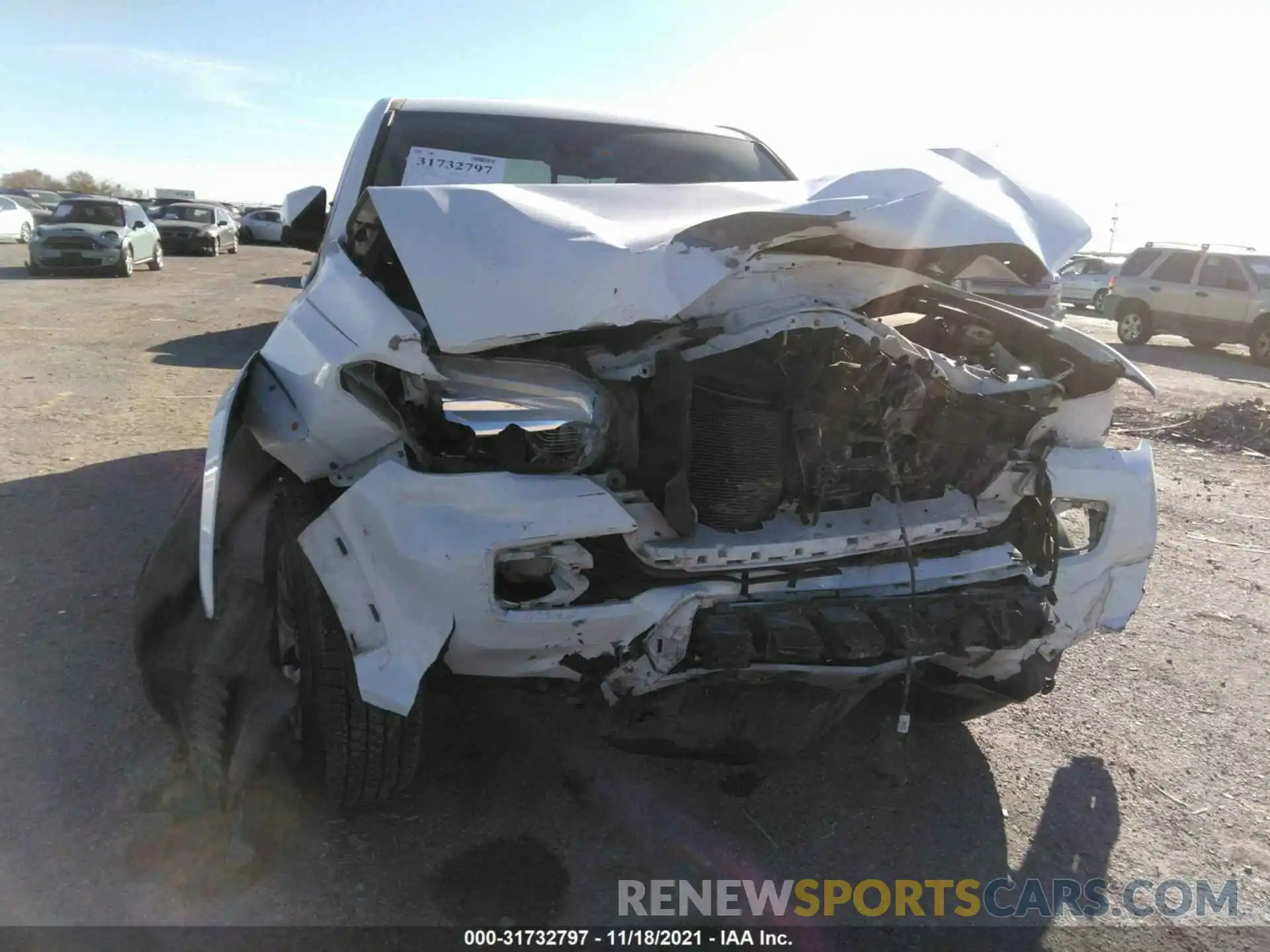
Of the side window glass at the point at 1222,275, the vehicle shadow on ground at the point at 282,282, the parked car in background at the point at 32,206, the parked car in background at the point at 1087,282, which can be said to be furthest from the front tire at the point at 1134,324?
the parked car in background at the point at 32,206

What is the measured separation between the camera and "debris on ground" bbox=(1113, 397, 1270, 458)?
7.59 m

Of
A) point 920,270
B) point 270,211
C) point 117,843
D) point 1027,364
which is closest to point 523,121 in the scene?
point 920,270

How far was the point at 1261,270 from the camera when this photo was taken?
1412 centimetres

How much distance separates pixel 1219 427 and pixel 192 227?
23.7 metres

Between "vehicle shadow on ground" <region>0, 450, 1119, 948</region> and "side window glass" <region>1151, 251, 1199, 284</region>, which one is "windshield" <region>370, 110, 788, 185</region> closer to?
"vehicle shadow on ground" <region>0, 450, 1119, 948</region>

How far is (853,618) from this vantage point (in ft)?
7.17

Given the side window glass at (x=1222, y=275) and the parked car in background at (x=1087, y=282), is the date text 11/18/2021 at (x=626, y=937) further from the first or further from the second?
the parked car in background at (x=1087, y=282)

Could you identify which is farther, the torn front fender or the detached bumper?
the torn front fender

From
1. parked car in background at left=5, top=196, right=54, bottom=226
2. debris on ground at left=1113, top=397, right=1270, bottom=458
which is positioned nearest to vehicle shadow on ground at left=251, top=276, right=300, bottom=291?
parked car in background at left=5, top=196, right=54, bottom=226

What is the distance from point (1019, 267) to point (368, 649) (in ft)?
6.98

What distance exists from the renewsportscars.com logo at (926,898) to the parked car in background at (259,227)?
1248 inches

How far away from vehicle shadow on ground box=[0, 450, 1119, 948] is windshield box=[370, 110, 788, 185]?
210 cm

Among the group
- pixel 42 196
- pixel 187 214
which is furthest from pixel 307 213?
pixel 42 196

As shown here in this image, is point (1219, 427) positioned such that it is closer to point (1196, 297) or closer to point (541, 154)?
point (541, 154)
